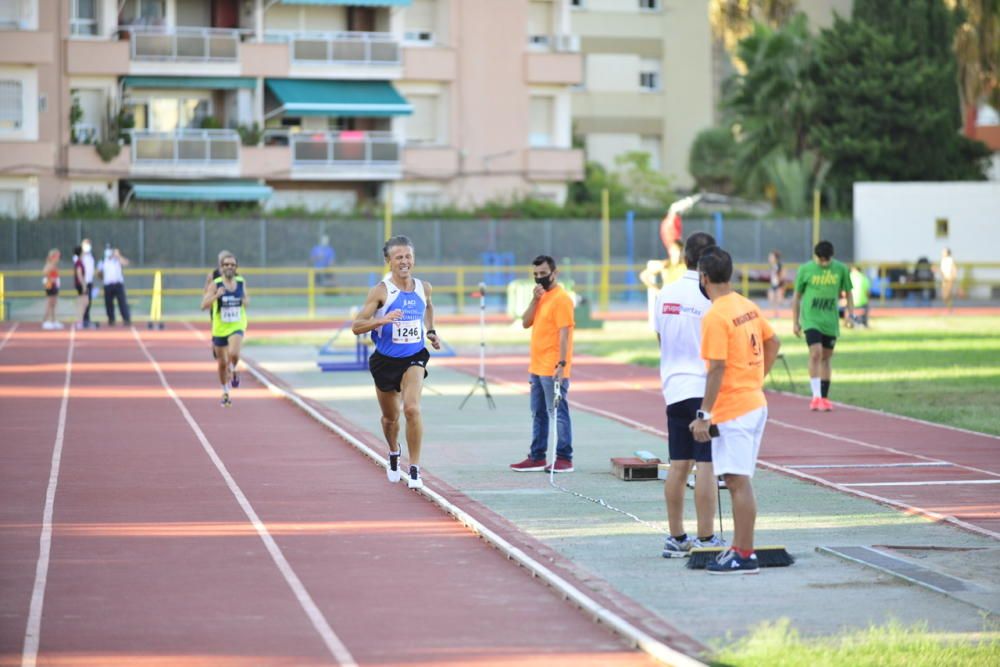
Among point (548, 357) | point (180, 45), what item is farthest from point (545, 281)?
point (180, 45)

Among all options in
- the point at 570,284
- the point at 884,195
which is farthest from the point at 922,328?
the point at 884,195

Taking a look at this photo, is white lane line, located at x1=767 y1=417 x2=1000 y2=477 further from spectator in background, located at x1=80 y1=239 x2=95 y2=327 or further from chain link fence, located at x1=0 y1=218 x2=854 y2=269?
chain link fence, located at x1=0 y1=218 x2=854 y2=269

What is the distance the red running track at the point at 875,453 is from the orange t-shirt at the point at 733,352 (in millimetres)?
2708

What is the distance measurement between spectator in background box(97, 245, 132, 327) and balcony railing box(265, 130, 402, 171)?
19.2 meters

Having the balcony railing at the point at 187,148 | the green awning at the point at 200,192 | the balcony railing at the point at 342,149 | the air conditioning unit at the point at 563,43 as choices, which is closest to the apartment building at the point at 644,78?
the air conditioning unit at the point at 563,43

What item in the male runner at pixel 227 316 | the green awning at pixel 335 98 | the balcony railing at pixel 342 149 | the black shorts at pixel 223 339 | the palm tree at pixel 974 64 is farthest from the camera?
the palm tree at pixel 974 64

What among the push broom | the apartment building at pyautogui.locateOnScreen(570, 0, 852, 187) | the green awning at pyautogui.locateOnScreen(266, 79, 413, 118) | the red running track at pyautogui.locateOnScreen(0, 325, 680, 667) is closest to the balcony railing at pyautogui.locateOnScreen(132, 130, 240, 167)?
the green awning at pyautogui.locateOnScreen(266, 79, 413, 118)

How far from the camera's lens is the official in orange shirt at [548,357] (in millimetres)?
16000

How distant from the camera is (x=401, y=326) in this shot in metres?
15.0

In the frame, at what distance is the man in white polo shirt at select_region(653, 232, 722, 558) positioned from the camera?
37.4 ft

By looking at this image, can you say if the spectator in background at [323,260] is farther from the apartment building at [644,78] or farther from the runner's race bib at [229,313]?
the runner's race bib at [229,313]

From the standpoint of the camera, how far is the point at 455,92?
218ft

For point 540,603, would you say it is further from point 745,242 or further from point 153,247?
point 745,242

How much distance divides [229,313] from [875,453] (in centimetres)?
885
